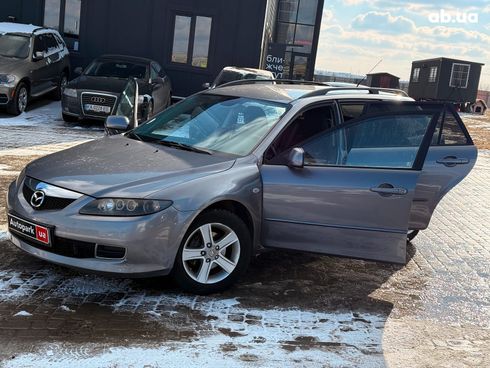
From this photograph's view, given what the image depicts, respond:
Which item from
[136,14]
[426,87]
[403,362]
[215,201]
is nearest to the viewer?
[403,362]

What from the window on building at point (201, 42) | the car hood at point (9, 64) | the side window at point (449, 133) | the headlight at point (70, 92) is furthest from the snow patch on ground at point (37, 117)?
the side window at point (449, 133)

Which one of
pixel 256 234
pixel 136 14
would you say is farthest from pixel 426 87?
pixel 256 234

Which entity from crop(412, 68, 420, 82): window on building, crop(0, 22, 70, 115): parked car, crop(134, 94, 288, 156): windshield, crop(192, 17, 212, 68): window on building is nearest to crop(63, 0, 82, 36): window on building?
crop(0, 22, 70, 115): parked car

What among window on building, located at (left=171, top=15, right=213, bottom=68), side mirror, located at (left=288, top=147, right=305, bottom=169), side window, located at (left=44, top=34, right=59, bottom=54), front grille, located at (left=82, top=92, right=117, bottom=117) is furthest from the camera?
window on building, located at (left=171, top=15, right=213, bottom=68)

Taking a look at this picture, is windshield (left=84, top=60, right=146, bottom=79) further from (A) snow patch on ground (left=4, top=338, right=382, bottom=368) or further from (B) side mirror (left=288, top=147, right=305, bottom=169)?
(A) snow patch on ground (left=4, top=338, right=382, bottom=368)

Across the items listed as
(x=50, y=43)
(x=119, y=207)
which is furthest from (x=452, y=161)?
(x=50, y=43)

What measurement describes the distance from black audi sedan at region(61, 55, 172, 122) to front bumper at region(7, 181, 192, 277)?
780 centimetres

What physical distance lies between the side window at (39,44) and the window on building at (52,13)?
4658 millimetres

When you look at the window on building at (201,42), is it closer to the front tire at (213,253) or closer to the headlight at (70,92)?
the headlight at (70,92)

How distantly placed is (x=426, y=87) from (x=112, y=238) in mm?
42951

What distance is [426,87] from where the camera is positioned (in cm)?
4356

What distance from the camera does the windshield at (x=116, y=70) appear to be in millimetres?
14056

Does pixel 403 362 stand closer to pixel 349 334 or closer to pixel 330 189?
pixel 349 334

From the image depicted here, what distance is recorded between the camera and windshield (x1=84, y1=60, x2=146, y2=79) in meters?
14.1
